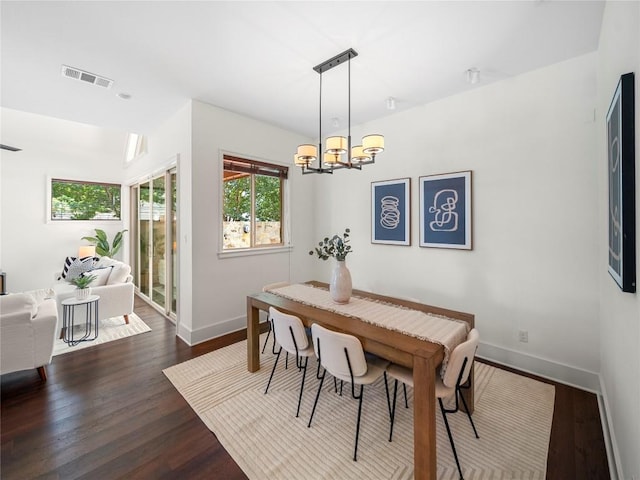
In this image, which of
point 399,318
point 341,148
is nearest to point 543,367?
point 399,318

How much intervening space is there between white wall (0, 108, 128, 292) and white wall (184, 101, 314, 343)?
12.5 ft

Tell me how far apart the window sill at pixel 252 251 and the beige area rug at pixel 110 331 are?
4.93 ft

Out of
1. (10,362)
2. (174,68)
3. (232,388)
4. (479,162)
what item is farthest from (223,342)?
(479,162)

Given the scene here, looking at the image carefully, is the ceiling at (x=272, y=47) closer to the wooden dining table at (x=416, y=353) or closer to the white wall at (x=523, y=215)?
the white wall at (x=523, y=215)

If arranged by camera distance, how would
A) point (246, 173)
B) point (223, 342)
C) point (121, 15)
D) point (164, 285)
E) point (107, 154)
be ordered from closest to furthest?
point (121, 15), point (223, 342), point (246, 173), point (164, 285), point (107, 154)

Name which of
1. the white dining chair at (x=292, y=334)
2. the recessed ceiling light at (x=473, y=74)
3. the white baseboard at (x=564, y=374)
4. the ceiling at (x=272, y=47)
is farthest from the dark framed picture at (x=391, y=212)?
the white dining chair at (x=292, y=334)

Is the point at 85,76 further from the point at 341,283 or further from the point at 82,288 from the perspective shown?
the point at 341,283

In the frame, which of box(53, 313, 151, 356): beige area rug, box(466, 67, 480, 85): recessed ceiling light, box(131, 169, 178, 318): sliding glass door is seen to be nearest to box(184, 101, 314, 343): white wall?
box(131, 169, 178, 318): sliding glass door

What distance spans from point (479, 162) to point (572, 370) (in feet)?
6.91

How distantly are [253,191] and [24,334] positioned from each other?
9.01 ft

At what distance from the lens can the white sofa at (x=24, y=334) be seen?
2.19 metres

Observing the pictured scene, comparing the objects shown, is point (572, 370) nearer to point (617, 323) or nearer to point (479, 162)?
point (617, 323)

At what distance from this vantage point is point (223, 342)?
3293mm

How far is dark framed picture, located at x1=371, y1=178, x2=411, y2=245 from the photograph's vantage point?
3.43 metres
